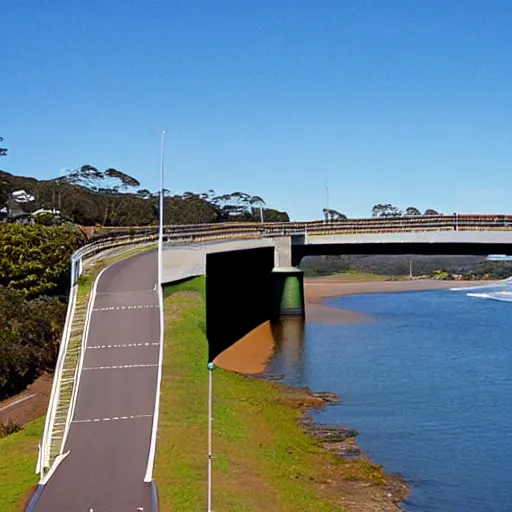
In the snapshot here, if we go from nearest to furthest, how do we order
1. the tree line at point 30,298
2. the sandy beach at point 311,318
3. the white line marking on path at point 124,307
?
the white line marking on path at point 124,307 → the tree line at point 30,298 → the sandy beach at point 311,318

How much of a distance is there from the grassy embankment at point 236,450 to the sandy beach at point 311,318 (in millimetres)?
7970

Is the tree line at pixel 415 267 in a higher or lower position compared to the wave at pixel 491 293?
higher

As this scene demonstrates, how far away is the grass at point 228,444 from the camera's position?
1667cm

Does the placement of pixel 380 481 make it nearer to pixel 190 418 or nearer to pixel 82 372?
pixel 190 418

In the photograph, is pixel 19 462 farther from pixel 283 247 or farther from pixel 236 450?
pixel 283 247

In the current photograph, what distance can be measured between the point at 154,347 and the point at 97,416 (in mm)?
5276

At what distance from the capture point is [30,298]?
38062 mm

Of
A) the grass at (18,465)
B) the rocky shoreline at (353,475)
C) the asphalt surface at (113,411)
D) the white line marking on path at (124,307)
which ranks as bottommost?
the rocky shoreline at (353,475)

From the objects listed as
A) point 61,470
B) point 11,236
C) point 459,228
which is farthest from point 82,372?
point 459,228

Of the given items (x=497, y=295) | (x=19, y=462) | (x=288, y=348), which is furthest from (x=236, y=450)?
(x=497, y=295)

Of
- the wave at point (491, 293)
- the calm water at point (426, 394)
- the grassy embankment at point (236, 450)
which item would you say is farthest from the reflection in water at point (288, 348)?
the wave at point (491, 293)

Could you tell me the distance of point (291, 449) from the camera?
2275 centimetres

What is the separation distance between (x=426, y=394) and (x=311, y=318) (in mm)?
33190

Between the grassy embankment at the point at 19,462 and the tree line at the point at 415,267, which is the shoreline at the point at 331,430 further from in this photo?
the tree line at the point at 415,267
